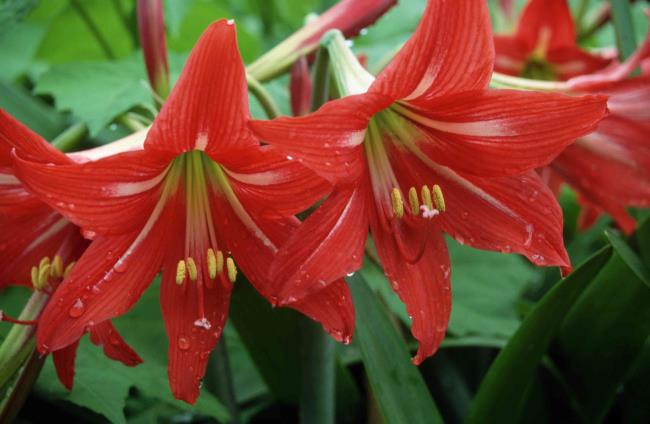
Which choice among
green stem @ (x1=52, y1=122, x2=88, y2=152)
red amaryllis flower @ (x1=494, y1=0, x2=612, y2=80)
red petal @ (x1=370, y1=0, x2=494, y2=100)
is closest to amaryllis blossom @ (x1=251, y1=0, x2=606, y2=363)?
red petal @ (x1=370, y1=0, x2=494, y2=100)

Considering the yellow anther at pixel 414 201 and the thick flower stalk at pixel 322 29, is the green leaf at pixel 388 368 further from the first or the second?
the thick flower stalk at pixel 322 29

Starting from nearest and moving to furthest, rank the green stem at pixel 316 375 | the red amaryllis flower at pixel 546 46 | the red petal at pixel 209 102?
the red petal at pixel 209 102
the green stem at pixel 316 375
the red amaryllis flower at pixel 546 46

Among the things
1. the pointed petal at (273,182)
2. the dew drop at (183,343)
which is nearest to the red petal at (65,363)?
the dew drop at (183,343)

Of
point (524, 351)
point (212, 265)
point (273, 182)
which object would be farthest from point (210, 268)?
point (524, 351)

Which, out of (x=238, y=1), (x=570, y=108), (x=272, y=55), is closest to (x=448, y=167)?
(x=570, y=108)

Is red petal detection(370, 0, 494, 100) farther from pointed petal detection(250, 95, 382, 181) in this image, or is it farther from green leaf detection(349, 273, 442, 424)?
green leaf detection(349, 273, 442, 424)

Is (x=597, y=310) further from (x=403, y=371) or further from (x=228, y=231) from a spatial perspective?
(x=228, y=231)
